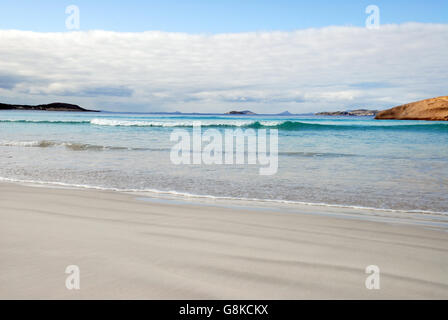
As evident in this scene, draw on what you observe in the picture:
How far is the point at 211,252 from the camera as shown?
8.95ft

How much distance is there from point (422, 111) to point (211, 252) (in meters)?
46.5

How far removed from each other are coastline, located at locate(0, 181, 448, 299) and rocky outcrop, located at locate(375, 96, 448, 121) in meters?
42.4

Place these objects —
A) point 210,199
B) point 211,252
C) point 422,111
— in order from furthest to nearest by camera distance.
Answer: point 422,111 → point 210,199 → point 211,252

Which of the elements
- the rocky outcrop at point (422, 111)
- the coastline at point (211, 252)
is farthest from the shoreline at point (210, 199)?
the rocky outcrop at point (422, 111)

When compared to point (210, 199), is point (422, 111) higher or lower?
higher

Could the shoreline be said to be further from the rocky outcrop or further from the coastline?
the rocky outcrop

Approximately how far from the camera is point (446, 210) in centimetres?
472

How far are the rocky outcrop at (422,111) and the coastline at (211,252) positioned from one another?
4245cm

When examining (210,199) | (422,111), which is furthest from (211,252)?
(422,111)

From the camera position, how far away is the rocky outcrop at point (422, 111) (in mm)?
39500

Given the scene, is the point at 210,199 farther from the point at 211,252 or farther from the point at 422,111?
the point at 422,111

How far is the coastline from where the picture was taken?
207 centimetres

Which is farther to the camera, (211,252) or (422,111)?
(422,111)
